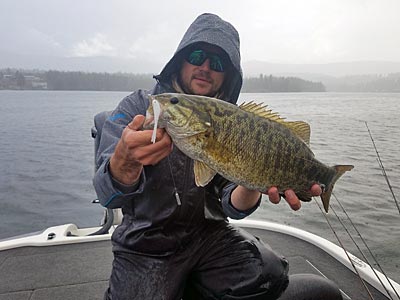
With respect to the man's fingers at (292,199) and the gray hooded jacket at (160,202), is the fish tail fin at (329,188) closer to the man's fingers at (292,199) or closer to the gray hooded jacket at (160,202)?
the man's fingers at (292,199)

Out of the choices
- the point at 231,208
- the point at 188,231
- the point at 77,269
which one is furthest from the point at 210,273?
the point at 77,269

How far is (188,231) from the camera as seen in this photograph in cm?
307

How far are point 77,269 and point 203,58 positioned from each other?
297cm

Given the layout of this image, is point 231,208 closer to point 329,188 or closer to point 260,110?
point 329,188

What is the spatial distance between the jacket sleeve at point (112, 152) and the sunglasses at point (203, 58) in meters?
0.53

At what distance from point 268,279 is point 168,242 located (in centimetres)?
86

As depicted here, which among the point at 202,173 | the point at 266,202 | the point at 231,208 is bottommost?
the point at 266,202

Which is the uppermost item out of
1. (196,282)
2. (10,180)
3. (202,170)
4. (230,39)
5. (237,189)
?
(230,39)

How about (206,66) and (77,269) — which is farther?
(77,269)

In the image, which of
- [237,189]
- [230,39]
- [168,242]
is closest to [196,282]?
[168,242]

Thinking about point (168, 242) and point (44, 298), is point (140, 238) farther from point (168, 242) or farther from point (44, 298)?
point (44, 298)

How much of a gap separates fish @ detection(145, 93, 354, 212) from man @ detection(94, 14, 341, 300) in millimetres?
510

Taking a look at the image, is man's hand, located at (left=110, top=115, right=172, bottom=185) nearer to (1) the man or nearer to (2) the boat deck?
(1) the man

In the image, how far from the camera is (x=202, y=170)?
240 cm
